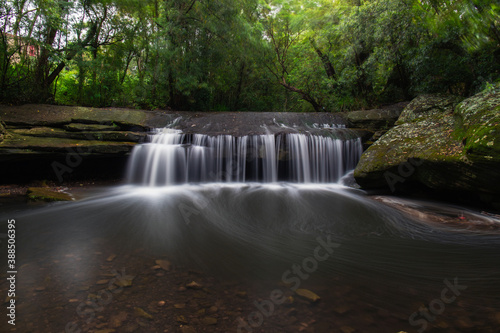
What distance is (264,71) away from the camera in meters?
15.5

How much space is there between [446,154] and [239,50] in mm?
9293

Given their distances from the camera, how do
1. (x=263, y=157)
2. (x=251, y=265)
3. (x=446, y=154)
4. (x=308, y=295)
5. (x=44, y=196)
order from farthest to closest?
(x=263, y=157) → (x=44, y=196) → (x=446, y=154) → (x=251, y=265) → (x=308, y=295)

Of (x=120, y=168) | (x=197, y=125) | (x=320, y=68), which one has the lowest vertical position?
(x=120, y=168)

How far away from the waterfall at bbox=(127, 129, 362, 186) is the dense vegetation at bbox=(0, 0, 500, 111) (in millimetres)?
3648

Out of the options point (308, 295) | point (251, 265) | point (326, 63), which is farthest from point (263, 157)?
point (326, 63)

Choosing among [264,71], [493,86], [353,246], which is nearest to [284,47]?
[264,71]

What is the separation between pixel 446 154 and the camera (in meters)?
4.63

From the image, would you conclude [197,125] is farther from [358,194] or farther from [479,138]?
[479,138]

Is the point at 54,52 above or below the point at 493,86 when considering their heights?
above

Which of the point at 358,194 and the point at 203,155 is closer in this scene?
the point at 358,194

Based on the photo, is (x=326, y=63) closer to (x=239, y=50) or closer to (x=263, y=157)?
(x=239, y=50)

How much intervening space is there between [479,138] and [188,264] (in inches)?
204

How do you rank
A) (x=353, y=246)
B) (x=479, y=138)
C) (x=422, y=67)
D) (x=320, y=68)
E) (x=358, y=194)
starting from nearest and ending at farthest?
(x=353, y=246)
(x=479, y=138)
(x=358, y=194)
(x=422, y=67)
(x=320, y=68)

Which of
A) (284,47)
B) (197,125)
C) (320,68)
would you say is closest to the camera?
(197,125)
